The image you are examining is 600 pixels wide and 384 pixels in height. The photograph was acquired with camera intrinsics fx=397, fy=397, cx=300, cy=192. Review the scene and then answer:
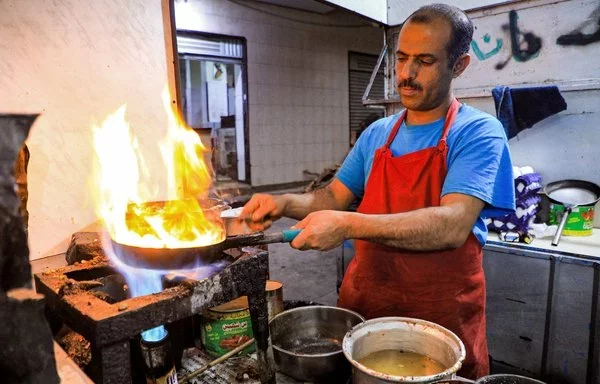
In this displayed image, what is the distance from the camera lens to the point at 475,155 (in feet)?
6.01

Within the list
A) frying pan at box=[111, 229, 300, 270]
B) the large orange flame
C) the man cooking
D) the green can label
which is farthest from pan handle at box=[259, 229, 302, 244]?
the green can label

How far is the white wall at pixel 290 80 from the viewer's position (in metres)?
8.76

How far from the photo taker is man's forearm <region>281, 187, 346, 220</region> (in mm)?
2252

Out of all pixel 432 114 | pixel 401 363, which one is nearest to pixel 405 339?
pixel 401 363

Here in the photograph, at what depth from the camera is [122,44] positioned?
7.05 ft

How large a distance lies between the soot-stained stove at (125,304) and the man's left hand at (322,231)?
0.16 meters

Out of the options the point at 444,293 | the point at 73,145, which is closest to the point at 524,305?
the point at 444,293

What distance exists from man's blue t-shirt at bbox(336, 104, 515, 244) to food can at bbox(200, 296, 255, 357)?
43.3 inches

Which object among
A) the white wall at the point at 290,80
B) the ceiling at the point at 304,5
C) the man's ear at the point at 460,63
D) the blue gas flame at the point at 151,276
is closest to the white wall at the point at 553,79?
the man's ear at the point at 460,63

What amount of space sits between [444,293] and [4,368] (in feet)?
5.67

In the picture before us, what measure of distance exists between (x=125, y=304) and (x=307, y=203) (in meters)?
1.35

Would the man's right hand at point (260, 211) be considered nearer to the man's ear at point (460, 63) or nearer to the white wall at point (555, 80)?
the man's ear at point (460, 63)

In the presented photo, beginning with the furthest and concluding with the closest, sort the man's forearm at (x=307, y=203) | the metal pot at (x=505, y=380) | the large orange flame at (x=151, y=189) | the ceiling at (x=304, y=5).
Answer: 1. the ceiling at (x=304, y=5)
2. the man's forearm at (x=307, y=203)
3. the large orange flame at (x=151, y=189)
4. the metal pot at (x=505, y=380)

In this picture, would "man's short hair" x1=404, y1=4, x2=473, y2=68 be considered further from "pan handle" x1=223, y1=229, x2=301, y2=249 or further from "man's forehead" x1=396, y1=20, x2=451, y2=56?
"pan handle" x1=223, y1=229, x2=301, y2=249
